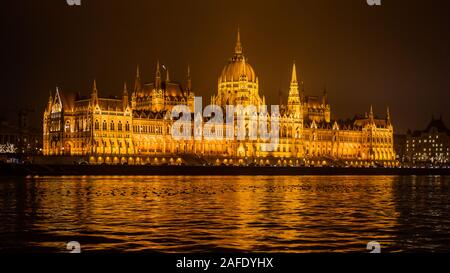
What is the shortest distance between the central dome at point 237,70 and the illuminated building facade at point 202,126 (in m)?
0.22

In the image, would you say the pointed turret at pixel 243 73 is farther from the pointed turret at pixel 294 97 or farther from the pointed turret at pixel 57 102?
the pointed turret at pixel 57 102

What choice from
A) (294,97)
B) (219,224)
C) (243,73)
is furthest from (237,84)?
(219,224)

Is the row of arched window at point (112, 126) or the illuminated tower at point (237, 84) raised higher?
the illuminated tower at point (237, 84)

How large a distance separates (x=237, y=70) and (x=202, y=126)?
2287cm

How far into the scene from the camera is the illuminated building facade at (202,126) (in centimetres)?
12356

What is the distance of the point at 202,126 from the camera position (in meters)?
138

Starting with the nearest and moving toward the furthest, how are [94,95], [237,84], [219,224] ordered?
[219,224] → [94,95] → [237,84]

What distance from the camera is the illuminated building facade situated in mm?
123562

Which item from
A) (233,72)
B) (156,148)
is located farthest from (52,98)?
(233,72)

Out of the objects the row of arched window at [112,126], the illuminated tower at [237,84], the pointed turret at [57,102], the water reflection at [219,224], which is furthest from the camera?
the illuminated tower at [237,84]

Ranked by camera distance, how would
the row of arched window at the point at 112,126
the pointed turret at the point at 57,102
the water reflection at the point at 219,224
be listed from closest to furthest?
the water reflection at the point at 219,224 → the row of arched window at the point at 112,126 → the pointed turret at the point at 57,102

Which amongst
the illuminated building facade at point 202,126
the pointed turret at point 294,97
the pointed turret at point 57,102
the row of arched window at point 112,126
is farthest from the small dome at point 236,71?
the pointed turret at point 57,102

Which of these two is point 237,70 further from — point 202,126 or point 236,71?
point 202,126
